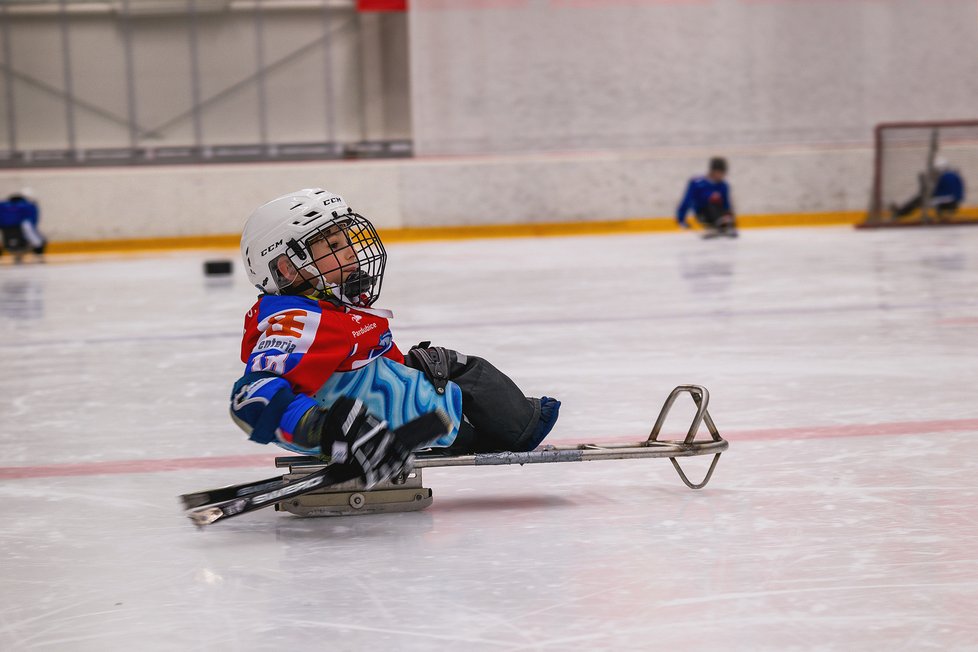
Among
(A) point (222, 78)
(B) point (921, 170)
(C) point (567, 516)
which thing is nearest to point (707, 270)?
(B) point (921, 170)

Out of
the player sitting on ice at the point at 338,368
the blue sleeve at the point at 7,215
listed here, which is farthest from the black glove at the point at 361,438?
the blue sleeve at the point at 7,215

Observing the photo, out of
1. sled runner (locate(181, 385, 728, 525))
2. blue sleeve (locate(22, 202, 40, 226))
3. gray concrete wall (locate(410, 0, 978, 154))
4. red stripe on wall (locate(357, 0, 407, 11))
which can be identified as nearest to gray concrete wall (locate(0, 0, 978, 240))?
gray concrete wall (locate(410, 0, 978, 154))

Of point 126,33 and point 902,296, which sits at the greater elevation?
point 126,33

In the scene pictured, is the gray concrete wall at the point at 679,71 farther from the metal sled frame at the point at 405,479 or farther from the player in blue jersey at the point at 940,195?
the metal sled frame at the point at 405,479

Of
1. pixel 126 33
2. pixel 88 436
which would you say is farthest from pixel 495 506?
pixel 126 33

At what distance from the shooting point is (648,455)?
97.5 inches

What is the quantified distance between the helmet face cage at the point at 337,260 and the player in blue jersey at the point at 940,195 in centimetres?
1006

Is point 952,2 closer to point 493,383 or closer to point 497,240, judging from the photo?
point 497,240

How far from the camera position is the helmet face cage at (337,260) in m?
2.28

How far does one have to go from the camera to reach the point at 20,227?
35.8 ft

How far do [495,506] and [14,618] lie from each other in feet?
3.16

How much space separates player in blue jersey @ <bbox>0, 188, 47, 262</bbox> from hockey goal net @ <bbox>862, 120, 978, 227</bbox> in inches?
308

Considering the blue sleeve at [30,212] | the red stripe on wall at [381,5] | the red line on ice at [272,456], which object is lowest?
the red line on ice at [272,456]

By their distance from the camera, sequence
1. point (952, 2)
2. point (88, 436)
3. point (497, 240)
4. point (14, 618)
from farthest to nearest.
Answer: point (952, 2) → point (497, 240) → point (88, 436) → point (14, 618)
